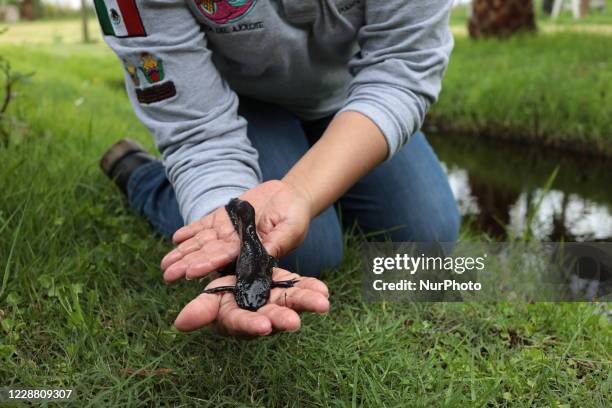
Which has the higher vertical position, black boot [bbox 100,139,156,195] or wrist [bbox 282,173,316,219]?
wrist [bbox 282,173,316,219]

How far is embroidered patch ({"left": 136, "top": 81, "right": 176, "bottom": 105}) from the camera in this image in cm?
161

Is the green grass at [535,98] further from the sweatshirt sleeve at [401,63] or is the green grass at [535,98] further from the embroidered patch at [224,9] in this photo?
the embroidered patch at [224,9]

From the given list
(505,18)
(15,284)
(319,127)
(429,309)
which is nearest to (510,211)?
(319,127)

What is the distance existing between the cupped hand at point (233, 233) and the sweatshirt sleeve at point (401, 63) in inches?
11.9

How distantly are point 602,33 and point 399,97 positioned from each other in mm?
6606

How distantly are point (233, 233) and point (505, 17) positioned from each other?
258 inches

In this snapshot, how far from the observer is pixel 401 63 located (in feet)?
5.32

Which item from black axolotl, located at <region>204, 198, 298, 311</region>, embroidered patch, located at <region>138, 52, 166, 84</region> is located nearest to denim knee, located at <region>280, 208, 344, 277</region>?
black axolotl, located at <region>204, 198, 298, 311</region>

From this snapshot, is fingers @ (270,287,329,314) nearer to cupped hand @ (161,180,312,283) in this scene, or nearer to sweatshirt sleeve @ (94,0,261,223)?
cupped hand @ (161,180,312,283)

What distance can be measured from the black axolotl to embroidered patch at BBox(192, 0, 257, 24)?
0.50 metres

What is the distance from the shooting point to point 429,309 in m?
1.76

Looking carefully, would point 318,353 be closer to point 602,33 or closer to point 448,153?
point 448,153

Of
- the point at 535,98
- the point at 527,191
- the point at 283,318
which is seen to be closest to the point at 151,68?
the point at 283,318

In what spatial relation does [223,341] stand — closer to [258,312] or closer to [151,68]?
[258,312]
